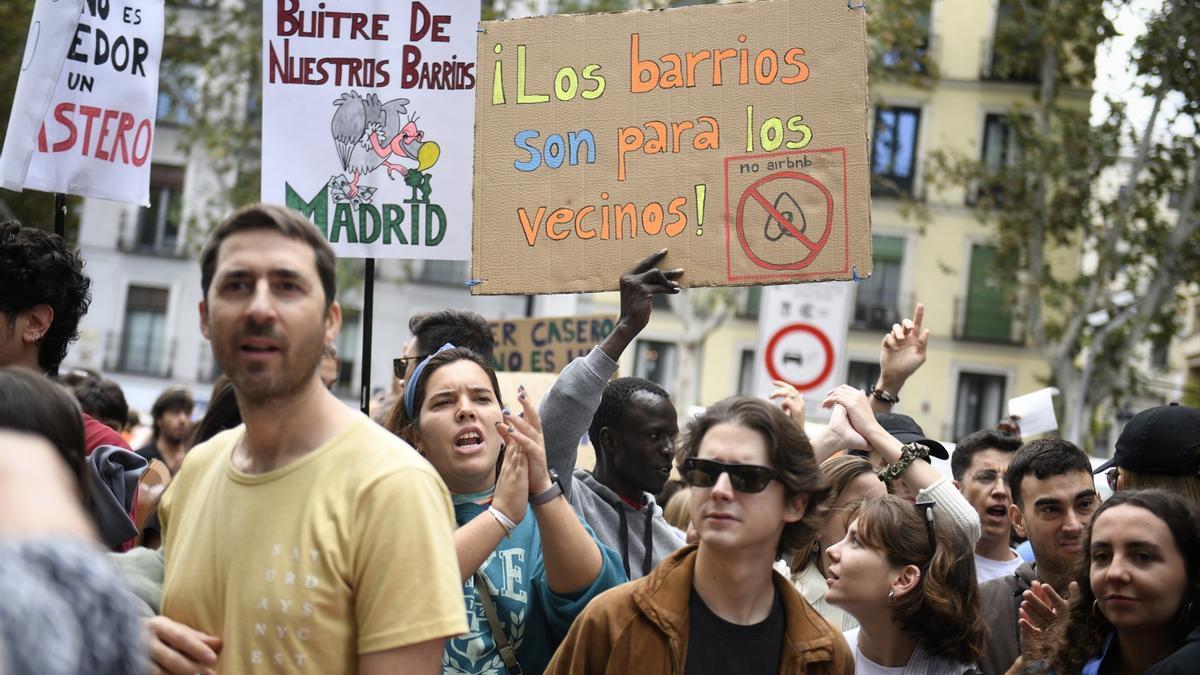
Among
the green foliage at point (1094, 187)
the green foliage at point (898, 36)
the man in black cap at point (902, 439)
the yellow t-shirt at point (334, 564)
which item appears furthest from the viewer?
the green foliage at point (898, 36)

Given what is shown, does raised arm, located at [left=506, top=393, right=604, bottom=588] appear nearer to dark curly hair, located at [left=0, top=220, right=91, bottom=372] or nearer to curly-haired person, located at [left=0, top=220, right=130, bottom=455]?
curly-haired person, located at [left=0, top=220, right=130, bottom=455]

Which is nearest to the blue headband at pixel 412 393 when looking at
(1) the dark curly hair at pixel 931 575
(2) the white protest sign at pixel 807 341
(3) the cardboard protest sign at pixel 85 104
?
(1) the dark curly hair at pixel 931 575

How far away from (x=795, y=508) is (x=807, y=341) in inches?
209

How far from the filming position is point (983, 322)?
3456 centimetres

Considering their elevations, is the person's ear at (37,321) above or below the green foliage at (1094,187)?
below

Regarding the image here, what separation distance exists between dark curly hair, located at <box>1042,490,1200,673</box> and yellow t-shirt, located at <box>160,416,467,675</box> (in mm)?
1758

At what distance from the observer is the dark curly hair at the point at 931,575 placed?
3799 mm

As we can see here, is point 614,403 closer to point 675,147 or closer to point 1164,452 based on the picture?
point 675,147

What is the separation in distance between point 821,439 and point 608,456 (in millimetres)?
739

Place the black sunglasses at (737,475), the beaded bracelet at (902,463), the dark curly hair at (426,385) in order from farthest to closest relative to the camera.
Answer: the beaded bracelet at (902,463) → the dark curly hair at (426,385) → the black sunglasses at (737,475)

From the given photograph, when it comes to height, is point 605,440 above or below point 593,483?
above

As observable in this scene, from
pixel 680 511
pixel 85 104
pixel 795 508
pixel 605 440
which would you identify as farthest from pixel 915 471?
pixel 85 104

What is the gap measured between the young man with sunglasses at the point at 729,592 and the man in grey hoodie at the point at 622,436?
1.08 meters

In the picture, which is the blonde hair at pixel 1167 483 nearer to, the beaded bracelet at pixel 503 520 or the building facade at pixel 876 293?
the beaded bracelet at pixel 503 520
